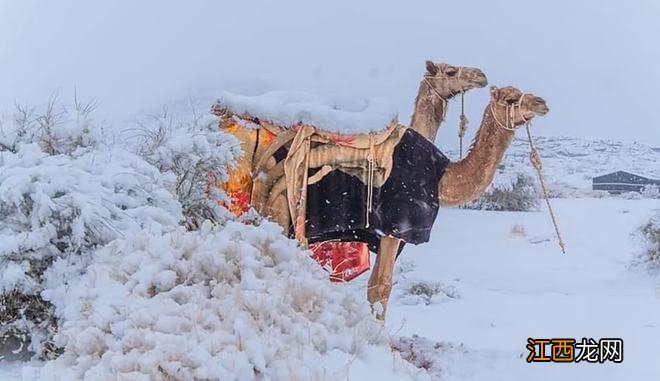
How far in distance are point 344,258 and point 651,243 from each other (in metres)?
2.95

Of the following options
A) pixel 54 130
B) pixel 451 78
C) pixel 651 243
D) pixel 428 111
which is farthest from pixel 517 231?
pixel 54 130

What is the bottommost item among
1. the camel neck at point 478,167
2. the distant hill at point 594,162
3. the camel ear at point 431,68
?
the distant hill at point 594,162

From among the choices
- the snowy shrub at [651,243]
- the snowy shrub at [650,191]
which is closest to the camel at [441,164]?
the snowy shrub at [651,243]

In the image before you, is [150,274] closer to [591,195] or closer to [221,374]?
[221,374]

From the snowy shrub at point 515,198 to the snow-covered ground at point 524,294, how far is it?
280 mm

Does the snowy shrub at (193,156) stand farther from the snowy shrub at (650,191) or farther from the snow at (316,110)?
the snowy shrub at (650,191)

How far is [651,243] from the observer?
5.89 meters

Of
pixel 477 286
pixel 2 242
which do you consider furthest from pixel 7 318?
pixel 477 286

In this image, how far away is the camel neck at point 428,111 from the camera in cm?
433

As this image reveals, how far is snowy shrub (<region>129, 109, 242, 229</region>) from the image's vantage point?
3.36 m

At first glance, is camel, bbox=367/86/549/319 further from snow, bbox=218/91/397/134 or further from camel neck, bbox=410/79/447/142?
snow, bbox=218/91/397/134

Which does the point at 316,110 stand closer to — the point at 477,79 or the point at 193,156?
the point at 193,156

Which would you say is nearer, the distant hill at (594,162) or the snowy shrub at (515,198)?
the distant hill at (594,162)

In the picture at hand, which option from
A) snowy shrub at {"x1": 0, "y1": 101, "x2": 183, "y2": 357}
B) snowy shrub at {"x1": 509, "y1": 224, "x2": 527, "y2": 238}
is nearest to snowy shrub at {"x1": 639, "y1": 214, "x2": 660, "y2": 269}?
snowy shrub at {"x1": 509, "y1": 224, "x2": 527, "y2": 238}
